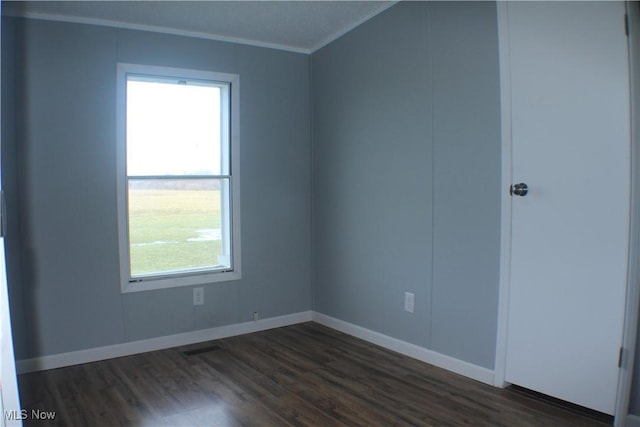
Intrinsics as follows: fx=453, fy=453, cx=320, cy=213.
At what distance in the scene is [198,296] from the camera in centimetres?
365

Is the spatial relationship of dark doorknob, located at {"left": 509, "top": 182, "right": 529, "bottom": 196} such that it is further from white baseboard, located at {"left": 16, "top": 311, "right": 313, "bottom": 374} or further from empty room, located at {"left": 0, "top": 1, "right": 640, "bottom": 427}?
white baseboard, located at {"left": 16, "top": 311, "right": 313, "bottom": 374}

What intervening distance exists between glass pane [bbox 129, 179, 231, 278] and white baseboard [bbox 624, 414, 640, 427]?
9.35ft

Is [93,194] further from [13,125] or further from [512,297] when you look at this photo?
[512,297]

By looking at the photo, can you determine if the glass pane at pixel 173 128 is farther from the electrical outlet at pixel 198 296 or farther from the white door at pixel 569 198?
the white door at pixel 569 198

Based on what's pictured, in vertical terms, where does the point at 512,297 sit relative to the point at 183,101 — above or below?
below

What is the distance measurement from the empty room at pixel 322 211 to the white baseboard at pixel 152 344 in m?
0.02

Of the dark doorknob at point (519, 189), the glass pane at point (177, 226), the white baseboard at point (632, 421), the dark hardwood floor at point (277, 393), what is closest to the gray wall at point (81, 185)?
the glass pane at point (177, 226)

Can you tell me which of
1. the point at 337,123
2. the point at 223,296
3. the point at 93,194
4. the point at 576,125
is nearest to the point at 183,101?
the point at 93,194

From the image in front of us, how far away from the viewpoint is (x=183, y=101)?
12.0ft

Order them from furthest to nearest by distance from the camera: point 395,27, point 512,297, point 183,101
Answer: point 183,101 → point 395,27 → point 512,297

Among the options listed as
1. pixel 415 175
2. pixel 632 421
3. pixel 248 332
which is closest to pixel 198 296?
pixel 248 332

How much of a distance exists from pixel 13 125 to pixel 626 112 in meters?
3.56

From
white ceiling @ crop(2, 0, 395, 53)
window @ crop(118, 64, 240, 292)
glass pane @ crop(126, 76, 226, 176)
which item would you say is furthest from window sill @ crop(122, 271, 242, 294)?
white ceiling @ crop(2, 0, 395, 53)

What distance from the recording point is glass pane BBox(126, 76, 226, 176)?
11.3 ft
